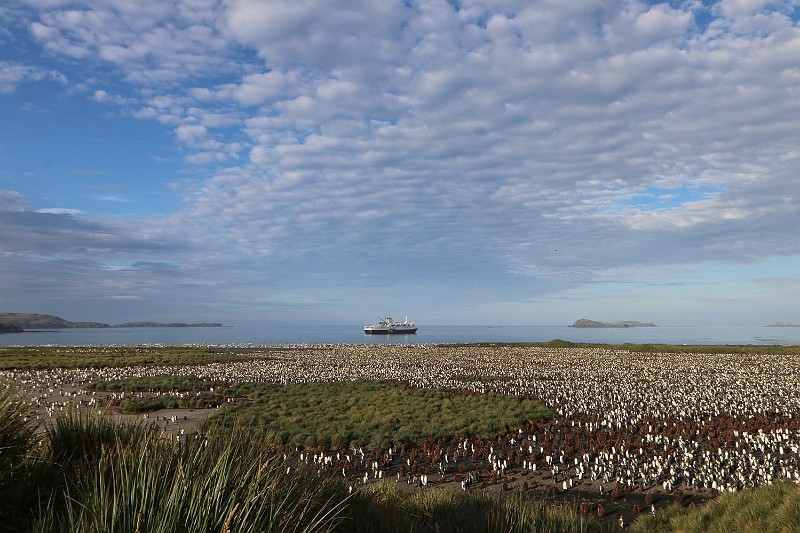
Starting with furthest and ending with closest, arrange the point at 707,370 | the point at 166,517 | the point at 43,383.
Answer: the point at 707,370 < the point at 43,383 < the point at 166,517

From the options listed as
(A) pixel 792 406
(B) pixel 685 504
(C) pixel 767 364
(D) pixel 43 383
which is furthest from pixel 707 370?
(D) pixel 43 383

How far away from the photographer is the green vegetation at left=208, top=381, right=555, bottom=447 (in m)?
14.8

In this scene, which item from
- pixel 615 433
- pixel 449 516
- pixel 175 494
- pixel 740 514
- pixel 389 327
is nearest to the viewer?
pixel 175 494

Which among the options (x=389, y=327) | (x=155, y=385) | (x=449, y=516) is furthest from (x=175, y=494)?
(x=389, y=327)

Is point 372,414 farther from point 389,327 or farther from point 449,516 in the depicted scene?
point 389,327

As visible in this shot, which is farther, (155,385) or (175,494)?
(155,385)

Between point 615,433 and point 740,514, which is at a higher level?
point 740,514

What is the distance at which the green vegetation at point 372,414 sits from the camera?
48.4 feet

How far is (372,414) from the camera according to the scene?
18.2 m

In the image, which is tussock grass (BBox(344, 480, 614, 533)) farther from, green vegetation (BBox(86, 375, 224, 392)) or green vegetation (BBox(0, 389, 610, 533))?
green vegetation (BBox(86, 375, 224, 392))

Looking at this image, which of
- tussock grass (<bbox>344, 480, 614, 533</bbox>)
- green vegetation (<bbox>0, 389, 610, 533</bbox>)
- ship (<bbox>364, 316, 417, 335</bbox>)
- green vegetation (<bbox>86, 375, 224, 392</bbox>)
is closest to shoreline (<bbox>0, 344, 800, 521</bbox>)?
green vegetation (<bbox>0, 389, 610, 533</bbox>)

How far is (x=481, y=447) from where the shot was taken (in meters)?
13.3

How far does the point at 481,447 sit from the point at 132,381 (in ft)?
76.4

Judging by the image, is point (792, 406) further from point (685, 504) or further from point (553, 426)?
point (685, 504)
